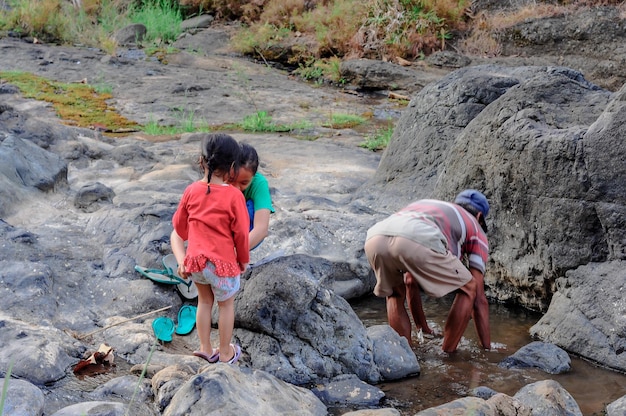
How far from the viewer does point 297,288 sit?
440cm

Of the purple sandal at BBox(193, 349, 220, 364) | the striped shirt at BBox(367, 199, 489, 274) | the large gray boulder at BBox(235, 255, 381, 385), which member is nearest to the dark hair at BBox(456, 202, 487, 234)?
the striped shirt at BBox(367, 199, 489, 274)

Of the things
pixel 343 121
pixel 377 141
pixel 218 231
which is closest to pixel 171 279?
pixel 218 231

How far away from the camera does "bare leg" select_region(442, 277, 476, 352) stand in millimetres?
4879

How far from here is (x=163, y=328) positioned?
15.0ft

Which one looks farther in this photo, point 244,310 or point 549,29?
point 549,29

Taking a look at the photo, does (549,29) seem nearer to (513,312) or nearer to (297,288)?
(513,312)

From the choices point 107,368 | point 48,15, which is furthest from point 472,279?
point 48,15

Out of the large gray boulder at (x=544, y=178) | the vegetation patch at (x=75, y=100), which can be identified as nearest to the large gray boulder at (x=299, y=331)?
the large gray boulder at (x=544, y=178)

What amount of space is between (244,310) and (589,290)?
7.69 ft

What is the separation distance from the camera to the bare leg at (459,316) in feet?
16.0

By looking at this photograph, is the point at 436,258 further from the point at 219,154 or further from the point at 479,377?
the point at 219,154

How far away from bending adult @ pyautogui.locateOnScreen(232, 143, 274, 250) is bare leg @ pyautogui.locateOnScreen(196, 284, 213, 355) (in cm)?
40

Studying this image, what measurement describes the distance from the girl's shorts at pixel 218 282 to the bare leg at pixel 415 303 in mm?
1586

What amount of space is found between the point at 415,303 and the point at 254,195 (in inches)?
59.1
